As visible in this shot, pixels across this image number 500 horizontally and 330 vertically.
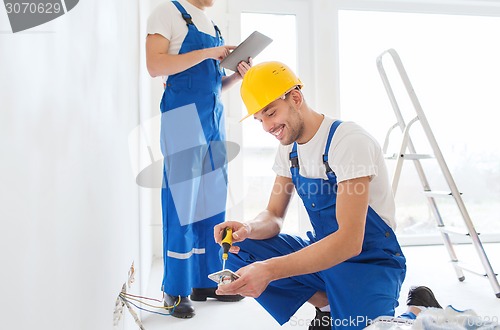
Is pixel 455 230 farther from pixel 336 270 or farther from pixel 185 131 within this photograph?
pixel 185 131

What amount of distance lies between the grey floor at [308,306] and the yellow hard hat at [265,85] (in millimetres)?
958

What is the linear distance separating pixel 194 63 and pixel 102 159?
3.08ft

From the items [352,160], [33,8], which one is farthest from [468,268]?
[33,8]

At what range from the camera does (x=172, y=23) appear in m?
1.92

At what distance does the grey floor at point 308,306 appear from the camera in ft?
6.09

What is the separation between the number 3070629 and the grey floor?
143 centimetres

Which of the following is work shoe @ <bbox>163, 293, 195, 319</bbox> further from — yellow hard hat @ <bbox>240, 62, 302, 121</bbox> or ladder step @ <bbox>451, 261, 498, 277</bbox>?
ladder step @ <bbox>451, 261, 498, 277</bbox>

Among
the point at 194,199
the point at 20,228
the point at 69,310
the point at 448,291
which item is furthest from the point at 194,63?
the point at 448,291

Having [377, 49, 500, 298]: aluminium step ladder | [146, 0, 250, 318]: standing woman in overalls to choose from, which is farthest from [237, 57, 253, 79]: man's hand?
[377, 49, 500, 298]: aluminium step ladder

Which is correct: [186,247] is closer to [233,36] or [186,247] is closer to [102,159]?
[102,159]

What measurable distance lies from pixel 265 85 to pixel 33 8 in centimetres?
87

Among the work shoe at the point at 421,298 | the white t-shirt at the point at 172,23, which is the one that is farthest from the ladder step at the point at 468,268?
the white t-shirt at the point at 172,23

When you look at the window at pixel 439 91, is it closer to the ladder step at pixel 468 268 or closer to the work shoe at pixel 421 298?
the ladder step at pixel 468 268

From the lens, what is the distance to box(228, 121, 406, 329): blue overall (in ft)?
4.31
